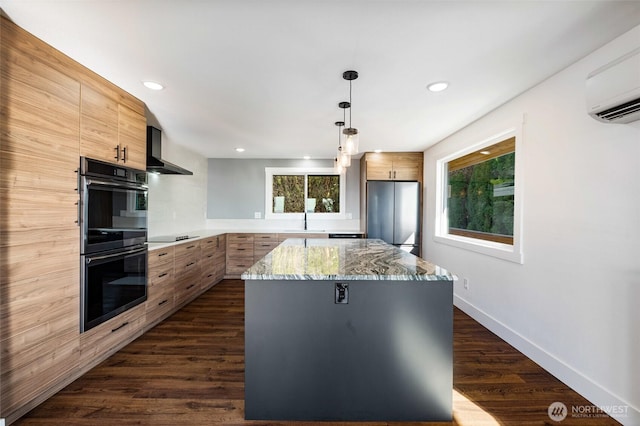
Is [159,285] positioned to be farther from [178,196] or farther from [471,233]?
[471,233]

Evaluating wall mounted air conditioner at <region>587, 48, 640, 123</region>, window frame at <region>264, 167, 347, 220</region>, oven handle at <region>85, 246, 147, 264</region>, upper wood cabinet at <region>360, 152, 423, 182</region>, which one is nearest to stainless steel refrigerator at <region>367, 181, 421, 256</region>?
upper wood cabinet at <region>360, 152, 423, 182</region>

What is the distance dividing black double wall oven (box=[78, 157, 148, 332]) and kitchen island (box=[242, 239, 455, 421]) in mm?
1309

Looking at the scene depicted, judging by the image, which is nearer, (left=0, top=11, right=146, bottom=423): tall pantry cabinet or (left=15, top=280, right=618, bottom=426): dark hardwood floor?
(left=0, top=11, right=146, bottom=423): tall pantry cabinet

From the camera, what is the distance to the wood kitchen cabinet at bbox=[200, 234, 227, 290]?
4094 mm

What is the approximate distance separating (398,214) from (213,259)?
119 inches

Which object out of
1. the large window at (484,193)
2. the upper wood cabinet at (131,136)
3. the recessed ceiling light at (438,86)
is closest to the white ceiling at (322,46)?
the recessed ceiling light at (438,86)

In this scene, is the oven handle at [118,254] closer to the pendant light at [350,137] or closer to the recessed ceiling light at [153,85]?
the recessed ceiling light at [153,85]

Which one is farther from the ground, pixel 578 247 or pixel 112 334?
pixel 578 247

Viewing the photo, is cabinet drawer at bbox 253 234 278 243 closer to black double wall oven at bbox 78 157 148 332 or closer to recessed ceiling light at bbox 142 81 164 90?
black double wall oven at bbox 78 157 148 332

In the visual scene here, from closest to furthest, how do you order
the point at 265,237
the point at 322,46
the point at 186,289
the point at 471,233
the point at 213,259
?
the point at 322,46, the point at 471,233, the point at 186,289, the point at 213,259, the point at 265,237

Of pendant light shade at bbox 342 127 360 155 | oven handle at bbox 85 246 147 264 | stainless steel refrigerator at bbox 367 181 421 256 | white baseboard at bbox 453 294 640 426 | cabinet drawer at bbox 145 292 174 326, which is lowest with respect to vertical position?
white baseboard at bbox 453 294 640 426

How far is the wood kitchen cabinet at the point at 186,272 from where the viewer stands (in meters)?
3.33

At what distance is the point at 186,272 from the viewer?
3551mm

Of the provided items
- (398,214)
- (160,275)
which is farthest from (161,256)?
(398,214)
